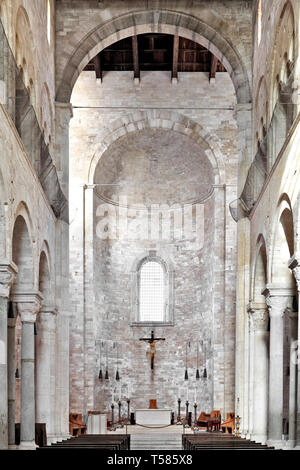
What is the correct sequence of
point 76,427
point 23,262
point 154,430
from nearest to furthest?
point 23,262 < point 76,427 < point 154,430

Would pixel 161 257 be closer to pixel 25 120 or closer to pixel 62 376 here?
pixel 62 376

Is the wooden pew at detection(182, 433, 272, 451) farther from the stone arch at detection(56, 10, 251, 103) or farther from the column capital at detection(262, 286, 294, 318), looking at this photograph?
the stone arch at detection(56, 10, 251, 103)

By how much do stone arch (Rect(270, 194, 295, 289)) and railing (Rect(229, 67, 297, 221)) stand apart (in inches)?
61.3

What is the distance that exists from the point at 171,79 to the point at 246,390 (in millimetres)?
14455

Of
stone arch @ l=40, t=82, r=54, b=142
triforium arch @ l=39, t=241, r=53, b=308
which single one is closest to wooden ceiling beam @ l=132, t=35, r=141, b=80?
stone arch @ l=40, t=82, r=54, b=142

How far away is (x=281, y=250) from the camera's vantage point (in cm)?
1989

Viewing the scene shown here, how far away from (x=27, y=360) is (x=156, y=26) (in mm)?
12562

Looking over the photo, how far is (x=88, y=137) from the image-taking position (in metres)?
33.3

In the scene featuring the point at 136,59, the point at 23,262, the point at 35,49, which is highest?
the point at 136,59

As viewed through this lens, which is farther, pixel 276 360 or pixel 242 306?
pixel 242 306

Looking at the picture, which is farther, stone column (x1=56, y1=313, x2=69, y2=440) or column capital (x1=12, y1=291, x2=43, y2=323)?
stone column (x1=56, y1=313, x2=69, y2=440)

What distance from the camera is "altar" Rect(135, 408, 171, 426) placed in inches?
1218

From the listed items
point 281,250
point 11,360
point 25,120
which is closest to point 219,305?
point 281,250
